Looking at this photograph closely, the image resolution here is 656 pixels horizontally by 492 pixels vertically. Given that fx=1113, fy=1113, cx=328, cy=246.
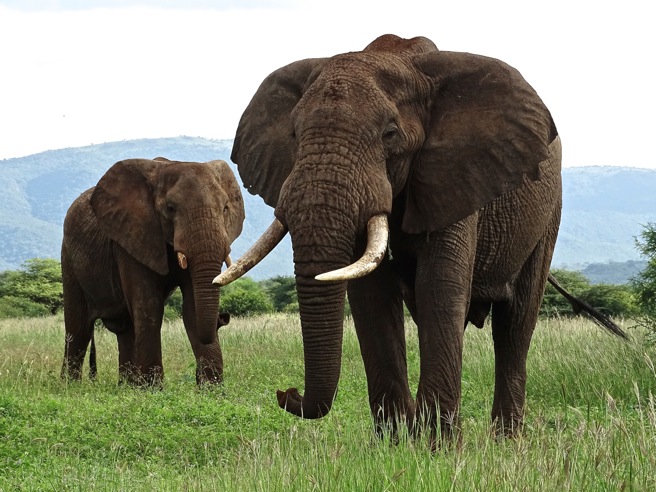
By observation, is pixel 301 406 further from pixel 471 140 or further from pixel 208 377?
pixel 208 377

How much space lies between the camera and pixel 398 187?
6.34 m

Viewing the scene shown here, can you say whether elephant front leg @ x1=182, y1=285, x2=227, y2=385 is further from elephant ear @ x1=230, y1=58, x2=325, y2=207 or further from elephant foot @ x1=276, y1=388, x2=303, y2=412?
elephant foot @ x1=276, y1=388, x2=303, y2=412

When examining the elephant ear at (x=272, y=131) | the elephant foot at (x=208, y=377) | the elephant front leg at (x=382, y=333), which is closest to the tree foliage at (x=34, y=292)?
the elephant foot at (x=208, y=377)

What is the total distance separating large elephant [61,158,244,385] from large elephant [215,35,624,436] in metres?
5.28

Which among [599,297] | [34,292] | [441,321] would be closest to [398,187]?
[441,321]

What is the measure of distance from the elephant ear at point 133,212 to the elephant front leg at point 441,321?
23.4 ft

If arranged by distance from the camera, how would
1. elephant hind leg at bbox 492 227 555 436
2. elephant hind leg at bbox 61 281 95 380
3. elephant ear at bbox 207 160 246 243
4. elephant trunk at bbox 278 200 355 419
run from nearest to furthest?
1. elephant trunk at bbox 278 200 355 419
2. elephant hind leg at bbox 492 227 555 436
3. elephant ear at bbox 207 160 246 243
4. elephant hind leg at bbox 61 281 95 380

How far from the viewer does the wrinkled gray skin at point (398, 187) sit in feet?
18.9

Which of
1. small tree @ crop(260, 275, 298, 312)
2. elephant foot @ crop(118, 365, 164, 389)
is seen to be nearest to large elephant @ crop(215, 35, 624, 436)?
elephant foot @ crop(118, 365, 164, 389)

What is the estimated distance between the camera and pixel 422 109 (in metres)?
6.57

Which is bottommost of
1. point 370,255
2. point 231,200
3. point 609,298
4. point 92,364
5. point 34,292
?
point 34,292

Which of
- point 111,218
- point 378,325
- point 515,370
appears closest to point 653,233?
point 515,370

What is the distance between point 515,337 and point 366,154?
3.42 m

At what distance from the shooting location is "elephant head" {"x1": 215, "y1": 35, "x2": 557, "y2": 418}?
18.7ft
